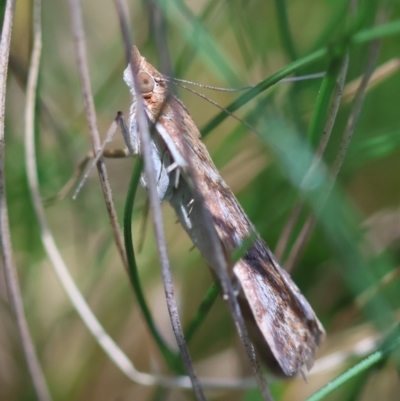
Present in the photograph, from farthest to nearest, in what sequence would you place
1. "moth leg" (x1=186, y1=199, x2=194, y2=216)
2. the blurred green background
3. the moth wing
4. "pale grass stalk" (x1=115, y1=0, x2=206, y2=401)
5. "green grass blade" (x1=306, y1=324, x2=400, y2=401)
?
the blurred green background
"moth leg" (x1=186, y1=199, x2=194, y2=216)
the moth wing
"green grass blade" (x1=306, y1=324, x2=400, y2=401)
"pale grass stalk" (x1=115, y1=0, x2=206, y2=401)

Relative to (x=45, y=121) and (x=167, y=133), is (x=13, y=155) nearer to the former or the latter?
(x=45, y=121)

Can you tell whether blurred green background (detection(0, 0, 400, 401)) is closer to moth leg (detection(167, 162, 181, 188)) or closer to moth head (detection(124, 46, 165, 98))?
moth head (detection(124, 46, 165, 98))

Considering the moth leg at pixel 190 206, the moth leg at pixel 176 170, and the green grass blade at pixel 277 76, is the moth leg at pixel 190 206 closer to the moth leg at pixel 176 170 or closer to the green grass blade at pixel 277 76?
the moth leg at pixel 176 170

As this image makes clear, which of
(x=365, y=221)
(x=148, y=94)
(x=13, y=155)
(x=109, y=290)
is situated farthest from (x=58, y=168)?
(x=365, y=221)

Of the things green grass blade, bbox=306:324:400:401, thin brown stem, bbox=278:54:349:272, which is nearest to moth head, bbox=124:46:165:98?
thin brown stem, bbox=278:54:349:272

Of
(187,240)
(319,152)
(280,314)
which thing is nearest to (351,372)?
(280,314)

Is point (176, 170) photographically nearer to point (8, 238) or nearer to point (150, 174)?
point (8, 238)
